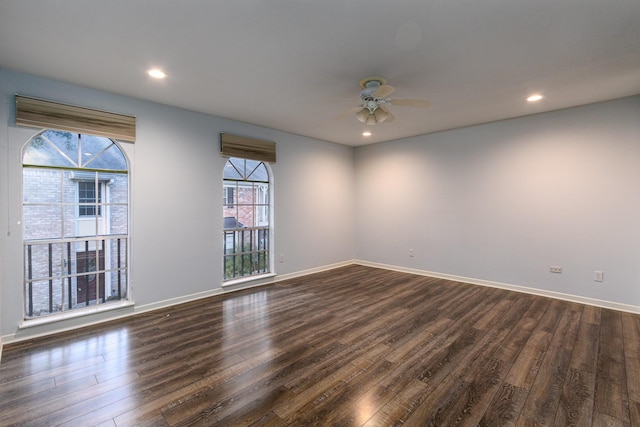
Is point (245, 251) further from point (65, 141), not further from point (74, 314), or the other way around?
point (65, 141)

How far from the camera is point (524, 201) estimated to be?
4.48 meters

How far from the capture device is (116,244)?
12.0ft

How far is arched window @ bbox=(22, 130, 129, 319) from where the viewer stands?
3078 millimetres

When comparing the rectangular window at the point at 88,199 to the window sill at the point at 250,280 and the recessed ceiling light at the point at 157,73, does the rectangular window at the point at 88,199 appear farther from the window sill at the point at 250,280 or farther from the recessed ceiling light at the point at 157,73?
the window sill at the point at 250,280

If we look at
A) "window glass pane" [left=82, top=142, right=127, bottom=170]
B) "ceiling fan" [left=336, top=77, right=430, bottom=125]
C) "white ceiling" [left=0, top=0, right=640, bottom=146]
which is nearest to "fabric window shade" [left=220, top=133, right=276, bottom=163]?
"white ceiling" [left=0, top=0, right=640, bottom=146]

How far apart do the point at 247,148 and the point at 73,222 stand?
2399mm

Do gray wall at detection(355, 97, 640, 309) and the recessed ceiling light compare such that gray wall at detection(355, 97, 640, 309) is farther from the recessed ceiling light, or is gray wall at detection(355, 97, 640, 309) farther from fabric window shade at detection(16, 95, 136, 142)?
fabric window shade at detection(16, 95, 136, 142)

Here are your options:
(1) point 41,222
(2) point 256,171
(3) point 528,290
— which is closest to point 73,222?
(1) point 41,222

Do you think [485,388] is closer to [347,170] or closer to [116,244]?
[116,244]

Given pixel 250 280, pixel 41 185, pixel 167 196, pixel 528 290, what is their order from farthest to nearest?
pixel 250 280 → pixel 528 290 → pixel 167 196 → pixel 41 185

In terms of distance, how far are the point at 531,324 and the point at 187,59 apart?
447cm

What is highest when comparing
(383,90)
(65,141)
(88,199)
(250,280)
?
(383,90)

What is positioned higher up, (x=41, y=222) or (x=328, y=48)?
(x=328, y=48)

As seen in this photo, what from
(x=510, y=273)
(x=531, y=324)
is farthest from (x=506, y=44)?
(x=510, y=273)
